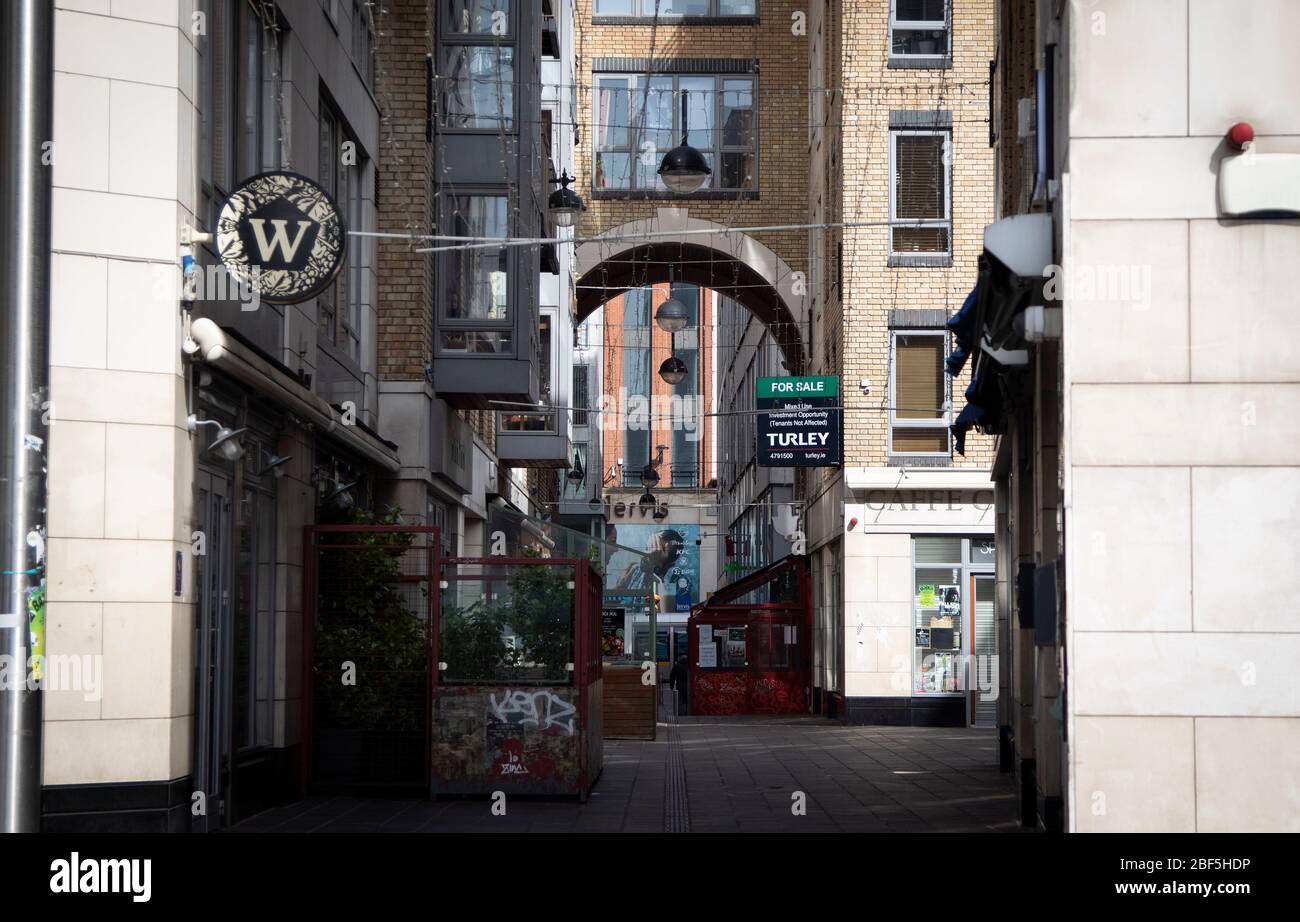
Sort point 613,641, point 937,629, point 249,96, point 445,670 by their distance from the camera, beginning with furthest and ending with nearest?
point 937,629 → point 613,641 → point 445,670 → point 249,96

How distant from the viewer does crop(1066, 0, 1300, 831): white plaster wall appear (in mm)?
9297

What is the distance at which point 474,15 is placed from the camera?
2239cm

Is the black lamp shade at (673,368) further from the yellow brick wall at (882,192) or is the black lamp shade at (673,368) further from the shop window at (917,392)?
the shop window at (917,392)

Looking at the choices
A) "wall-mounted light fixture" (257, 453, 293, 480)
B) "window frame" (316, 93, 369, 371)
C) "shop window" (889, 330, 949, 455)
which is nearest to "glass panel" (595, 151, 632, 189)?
"shop window" (889, 330, 949, 455)

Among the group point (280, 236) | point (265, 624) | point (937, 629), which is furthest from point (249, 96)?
point (937, 629)

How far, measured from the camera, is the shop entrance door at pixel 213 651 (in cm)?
1236

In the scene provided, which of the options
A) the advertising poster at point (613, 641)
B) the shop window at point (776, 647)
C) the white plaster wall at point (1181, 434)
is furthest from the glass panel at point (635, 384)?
the white plaster wall at point (1181, 434)

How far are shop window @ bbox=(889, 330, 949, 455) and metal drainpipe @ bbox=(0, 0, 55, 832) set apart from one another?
24952 millimetres

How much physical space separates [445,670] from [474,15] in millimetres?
10459

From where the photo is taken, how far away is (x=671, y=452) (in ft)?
293

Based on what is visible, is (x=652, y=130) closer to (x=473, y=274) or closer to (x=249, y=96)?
(x=473, y=274)

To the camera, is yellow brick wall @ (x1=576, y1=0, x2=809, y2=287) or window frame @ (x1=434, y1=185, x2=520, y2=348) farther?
yellow brick wall @ (x1=576, y1=0, x2=809, y2=287)

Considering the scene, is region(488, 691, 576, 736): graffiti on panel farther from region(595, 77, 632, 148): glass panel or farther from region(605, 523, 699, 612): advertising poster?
region(605, 523, 699, 612): advertising poster
